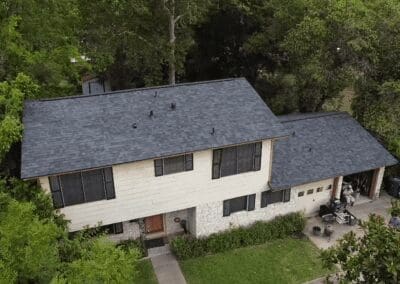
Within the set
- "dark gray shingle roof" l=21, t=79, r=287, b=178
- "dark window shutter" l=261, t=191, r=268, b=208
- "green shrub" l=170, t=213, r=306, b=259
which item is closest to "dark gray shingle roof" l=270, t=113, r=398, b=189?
"dark window shutter" l=261, t=191, r=268, b=208

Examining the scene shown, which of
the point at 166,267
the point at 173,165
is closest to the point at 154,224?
the point at 166,267

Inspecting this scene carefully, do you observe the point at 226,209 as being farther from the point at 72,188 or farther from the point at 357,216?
the point at 357,216

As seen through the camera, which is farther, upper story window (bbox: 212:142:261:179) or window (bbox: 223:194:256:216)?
window (bbox: 223:194:256:216)

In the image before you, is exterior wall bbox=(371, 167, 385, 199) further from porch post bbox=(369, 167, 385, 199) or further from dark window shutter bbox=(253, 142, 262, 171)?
dark window shutter bbox=(253, 142, 262, 171)

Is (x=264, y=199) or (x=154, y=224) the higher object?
(x=264, y=199)

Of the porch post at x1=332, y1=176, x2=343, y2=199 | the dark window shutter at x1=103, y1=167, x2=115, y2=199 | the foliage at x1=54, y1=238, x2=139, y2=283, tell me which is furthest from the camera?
the porch post at x1=332, y1=176, x2=343, y2=199

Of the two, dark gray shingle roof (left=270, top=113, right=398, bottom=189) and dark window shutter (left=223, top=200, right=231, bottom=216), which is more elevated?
dark gray shingle roof (left=270, top=113, right=398, bottom=189)

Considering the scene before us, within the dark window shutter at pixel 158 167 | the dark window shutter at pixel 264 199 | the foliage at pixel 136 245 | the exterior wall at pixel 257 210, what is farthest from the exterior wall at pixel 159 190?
the foliage at pixel 136 245

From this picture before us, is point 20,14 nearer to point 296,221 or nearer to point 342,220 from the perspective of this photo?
point 296,221
